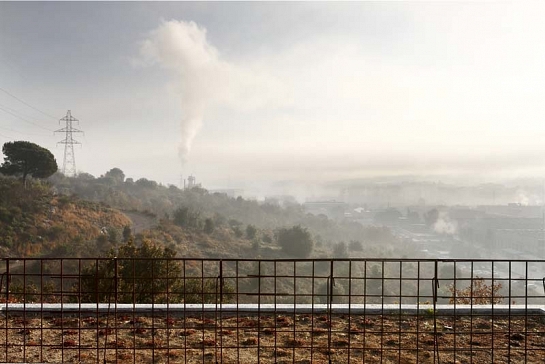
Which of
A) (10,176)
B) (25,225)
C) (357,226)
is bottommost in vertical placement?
(357,226)

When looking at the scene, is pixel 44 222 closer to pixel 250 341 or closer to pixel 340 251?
pixel 250 341

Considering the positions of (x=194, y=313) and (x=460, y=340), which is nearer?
(x=460, y=340)

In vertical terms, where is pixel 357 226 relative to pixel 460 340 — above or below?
below

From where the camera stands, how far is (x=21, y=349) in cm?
768

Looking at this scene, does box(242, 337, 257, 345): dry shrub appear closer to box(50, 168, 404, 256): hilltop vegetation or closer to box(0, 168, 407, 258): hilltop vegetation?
box(0, 168, 407, 258): hilltop vegetation

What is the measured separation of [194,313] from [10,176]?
53956 millimetres

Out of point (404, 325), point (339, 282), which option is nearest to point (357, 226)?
point (339, 282)

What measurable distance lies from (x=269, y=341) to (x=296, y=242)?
6460cm

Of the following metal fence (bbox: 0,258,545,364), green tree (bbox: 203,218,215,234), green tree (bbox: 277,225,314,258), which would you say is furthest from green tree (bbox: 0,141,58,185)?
metal fence (bbox: 0,258,545,364)

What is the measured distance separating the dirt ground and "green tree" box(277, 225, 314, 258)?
207 ft

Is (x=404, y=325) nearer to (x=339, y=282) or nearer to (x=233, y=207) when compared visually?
(x=339, y=282)

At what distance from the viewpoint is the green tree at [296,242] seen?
7212 centimetres

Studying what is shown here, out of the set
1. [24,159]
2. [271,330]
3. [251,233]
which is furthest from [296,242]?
[271,330]

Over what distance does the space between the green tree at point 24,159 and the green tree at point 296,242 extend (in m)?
40.6
